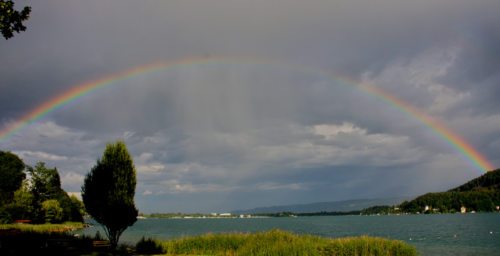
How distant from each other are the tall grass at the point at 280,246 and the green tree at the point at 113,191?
5.66m

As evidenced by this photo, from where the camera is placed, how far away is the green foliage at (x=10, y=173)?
344ft

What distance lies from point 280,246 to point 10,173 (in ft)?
305

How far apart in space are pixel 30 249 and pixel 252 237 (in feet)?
61.5

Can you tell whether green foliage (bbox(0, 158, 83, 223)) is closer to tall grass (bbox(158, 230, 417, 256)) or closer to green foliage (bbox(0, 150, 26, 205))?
green foliage (bbox(0, 150, 26, 205))

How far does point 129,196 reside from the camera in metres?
38.8

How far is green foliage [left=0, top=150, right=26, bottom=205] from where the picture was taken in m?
105

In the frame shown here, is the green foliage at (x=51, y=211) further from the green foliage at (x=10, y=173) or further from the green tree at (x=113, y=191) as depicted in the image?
the green tree at (x=113, y=191)

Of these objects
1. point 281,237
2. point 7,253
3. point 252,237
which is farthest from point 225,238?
point 7,253

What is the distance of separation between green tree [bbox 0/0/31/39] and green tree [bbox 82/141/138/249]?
23.0 meters

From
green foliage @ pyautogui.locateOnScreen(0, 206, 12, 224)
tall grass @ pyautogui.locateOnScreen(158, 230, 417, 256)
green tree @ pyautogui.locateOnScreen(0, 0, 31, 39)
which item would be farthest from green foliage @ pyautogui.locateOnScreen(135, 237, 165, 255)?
green foliage @ pyautogui.locateOnScreen(0, 206, 12, 224)

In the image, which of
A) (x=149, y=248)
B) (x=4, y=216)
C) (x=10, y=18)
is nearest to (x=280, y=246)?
(x=149, y=248)

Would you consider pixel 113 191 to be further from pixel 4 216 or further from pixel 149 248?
pixel 4 216

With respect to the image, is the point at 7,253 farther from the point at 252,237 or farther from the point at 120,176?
the point at 252,237

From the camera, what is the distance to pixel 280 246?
3653cm
